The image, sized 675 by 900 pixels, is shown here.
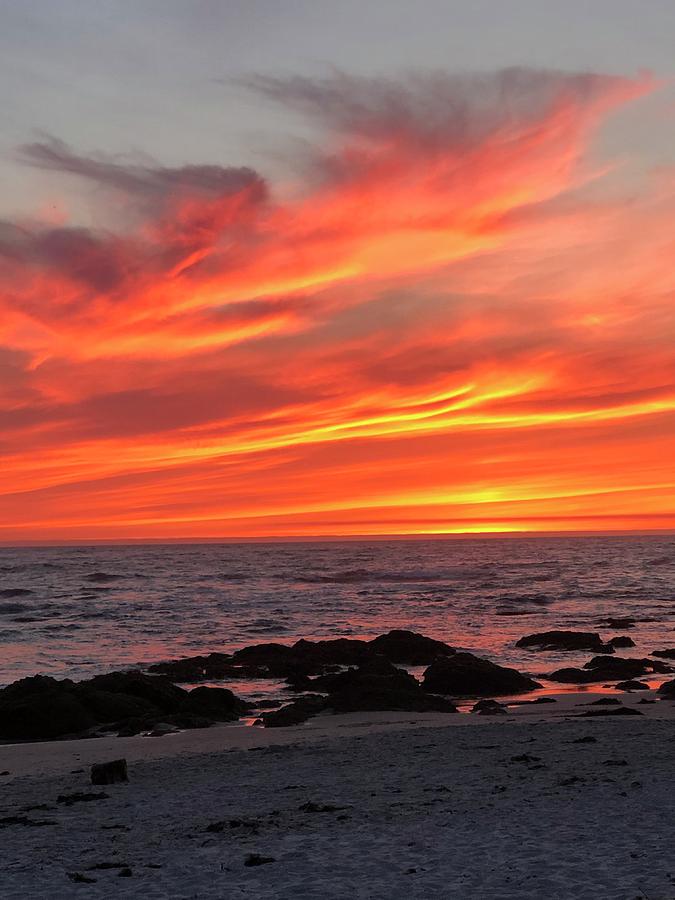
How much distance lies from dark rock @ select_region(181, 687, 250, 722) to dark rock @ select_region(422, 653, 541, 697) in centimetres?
638

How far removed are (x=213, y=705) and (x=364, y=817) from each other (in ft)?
43.4

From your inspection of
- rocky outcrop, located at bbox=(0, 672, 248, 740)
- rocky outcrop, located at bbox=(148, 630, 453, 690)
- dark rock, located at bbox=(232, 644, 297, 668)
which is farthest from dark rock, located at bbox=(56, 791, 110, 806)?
dark rock, located at bbox=(232, 644, 297, 668)

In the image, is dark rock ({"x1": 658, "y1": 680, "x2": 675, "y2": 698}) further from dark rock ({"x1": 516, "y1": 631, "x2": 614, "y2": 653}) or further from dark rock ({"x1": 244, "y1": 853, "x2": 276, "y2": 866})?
dark rock ({"x1": 244, "y1": 853, "x2": 276, "y2": 866})

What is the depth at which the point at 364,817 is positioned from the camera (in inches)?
458

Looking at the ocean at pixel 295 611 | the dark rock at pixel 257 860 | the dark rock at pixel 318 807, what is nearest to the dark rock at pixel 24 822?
the dark rock at pixel 318 807

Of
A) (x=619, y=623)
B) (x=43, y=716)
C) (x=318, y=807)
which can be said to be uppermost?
(x=318, y=807)

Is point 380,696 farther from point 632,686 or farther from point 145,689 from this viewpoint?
point 632,686

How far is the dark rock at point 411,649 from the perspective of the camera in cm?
3722

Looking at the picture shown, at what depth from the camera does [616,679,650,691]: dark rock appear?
2767cm

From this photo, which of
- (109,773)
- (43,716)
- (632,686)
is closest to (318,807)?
(109,773)

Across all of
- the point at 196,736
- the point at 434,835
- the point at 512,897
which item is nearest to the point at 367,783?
the point at 434,835

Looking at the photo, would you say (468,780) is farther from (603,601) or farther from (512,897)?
(603,601)

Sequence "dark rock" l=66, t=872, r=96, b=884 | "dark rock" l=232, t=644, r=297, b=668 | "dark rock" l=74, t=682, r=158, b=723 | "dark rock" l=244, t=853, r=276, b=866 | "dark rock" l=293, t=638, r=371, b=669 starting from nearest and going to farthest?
"dark rock" l=66, t=872, r=96, b=884 < "dark rock" l=244, t=853, r=276, b=866 < "dark rock" l=74, t=682, r=158, b=723 < "dark rock" l=232, t=644, r=297, b=668 < "dark rock" l=293, t=638, r=371, b=669

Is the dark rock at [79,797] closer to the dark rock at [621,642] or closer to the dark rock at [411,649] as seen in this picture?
the dark rock at [411,649]
